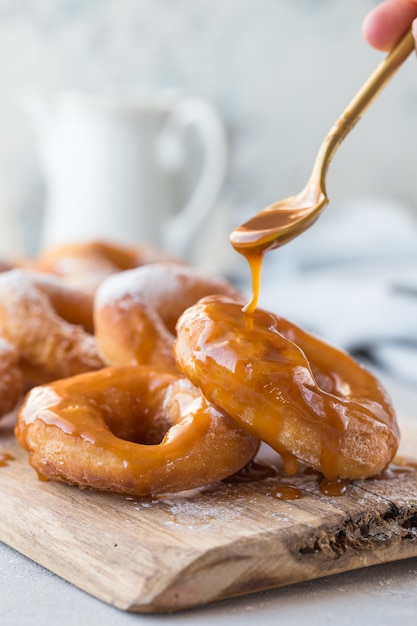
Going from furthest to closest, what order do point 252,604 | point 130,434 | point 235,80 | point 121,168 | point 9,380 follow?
point 235,80 < point 121,168 < point 9,380 < point 130,434 < point 252,604

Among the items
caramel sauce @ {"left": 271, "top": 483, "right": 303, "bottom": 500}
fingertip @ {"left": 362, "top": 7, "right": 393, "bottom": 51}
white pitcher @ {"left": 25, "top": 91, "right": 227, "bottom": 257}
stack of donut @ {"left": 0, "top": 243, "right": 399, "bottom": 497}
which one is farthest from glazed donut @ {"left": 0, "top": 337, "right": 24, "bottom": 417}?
white pitcher @ {"left": 25, "top": 91, "right": 227, "bottom": 257}

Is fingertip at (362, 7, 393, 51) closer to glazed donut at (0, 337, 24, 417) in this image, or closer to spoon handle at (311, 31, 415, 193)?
spoon handle at (311, 31, 415, 193)

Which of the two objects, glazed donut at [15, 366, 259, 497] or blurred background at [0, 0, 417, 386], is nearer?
glazed donut at [15, 366, 259, 497]

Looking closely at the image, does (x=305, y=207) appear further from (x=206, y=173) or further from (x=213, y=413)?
(x=206, y=173)

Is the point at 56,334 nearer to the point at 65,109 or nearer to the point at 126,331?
the point at 126,331

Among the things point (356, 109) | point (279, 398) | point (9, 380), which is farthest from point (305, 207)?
point (9, 380)

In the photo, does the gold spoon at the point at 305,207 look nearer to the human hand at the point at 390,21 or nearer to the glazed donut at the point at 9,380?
the human hand at the point at 390,21
